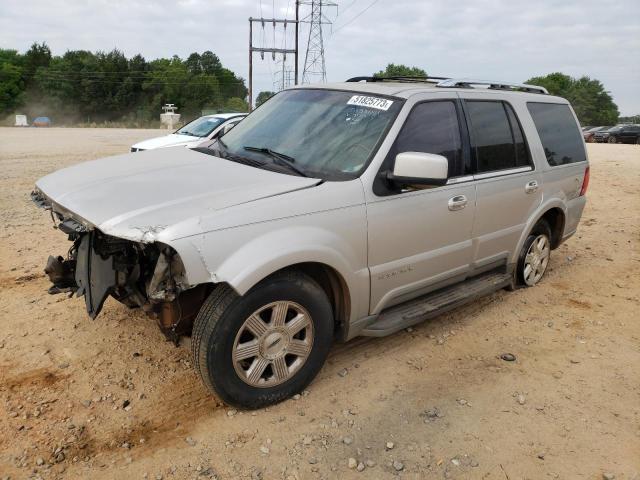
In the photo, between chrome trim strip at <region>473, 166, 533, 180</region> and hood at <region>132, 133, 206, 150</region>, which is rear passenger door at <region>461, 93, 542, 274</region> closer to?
chrome trim strip at <region>473, 166, 533, 180</region>

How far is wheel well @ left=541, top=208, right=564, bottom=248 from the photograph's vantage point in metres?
5.03

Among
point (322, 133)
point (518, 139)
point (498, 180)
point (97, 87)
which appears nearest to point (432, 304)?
point (498, 180)

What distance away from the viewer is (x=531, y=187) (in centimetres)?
445

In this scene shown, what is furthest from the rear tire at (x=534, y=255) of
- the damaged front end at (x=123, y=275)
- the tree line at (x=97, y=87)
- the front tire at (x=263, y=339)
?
the tree line at (x=97, y=87)

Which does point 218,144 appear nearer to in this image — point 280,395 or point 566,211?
point 280,395

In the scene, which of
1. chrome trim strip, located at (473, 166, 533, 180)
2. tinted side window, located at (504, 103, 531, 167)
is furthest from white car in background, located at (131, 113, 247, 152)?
chrome trim strip, located at (473, 166, 533, 180)

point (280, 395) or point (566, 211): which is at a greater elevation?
point (566, 211)

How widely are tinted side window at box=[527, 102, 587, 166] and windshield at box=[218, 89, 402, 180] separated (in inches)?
73.9

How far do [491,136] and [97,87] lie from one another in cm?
8189

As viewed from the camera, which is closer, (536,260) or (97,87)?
(536,260)

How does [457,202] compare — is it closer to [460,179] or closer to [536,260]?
[460,179]

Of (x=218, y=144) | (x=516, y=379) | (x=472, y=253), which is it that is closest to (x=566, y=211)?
(x=472, y=253)

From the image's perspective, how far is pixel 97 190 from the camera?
Result: 10.1 ft

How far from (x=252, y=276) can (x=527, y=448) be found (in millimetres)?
1784
